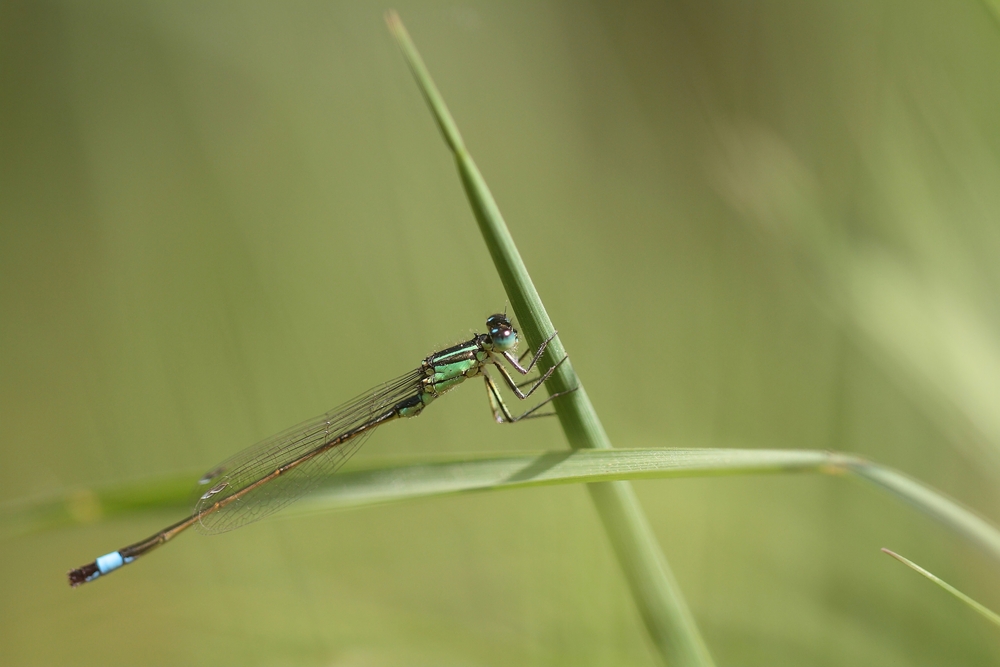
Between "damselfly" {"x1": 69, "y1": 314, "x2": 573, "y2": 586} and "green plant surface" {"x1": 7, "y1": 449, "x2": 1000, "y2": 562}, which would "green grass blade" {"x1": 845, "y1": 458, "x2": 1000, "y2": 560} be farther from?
"damselfly" {"x1": 69, "y1": 314, "x2": 573, "y2": 586}

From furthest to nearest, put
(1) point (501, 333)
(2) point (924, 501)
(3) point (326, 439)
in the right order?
(3) point (326, 439) → (1) point (501, 333) → (2) point (924, 501)

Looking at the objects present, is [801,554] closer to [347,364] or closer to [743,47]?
[347,364]

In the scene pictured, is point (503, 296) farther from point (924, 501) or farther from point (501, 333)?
point (924, 501)

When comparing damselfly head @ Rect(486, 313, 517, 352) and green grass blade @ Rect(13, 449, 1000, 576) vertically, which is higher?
damselfly head @ Rect(486, 313, 517, 352)

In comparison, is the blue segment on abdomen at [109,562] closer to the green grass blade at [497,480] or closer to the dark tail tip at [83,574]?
the dark tail tip at [83,574]

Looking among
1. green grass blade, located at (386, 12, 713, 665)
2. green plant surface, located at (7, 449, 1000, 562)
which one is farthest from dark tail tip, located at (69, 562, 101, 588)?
green grass blade, located at (386, 12, 713, 665)

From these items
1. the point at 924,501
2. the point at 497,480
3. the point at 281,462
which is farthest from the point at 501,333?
the point at 924,501

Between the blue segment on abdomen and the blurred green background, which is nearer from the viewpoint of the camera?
the blurred green background
